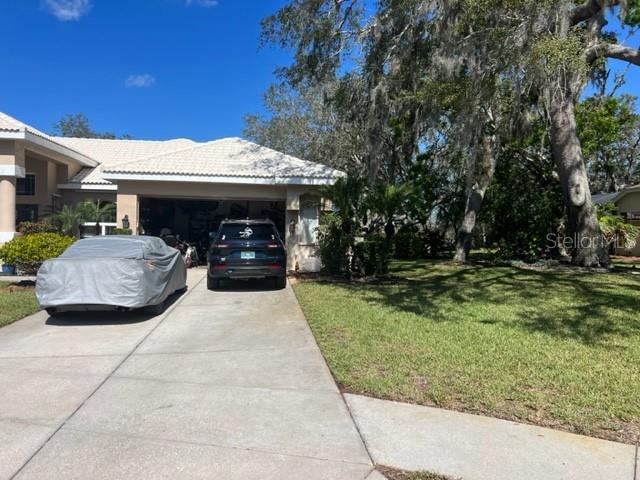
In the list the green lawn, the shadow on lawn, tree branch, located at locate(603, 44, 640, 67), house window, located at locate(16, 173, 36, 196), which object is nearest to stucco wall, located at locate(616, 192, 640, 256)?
the shadow on lawn

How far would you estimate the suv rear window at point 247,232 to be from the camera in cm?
1259

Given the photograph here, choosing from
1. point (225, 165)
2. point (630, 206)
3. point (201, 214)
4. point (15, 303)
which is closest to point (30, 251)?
point (15, 303)

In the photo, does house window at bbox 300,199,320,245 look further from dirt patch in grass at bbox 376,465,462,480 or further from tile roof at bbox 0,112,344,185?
dirt patch in grass at bbox 376,465,462,480

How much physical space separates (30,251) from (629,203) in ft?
88.8

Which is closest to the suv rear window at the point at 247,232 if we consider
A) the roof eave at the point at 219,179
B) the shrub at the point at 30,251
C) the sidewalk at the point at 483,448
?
the shrub at the point at 30,251

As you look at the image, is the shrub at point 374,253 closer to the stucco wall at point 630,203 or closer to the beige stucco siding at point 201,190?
the beige stucco siding at point 201,190

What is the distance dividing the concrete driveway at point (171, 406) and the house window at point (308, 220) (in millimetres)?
9054

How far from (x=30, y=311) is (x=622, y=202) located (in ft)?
91.9

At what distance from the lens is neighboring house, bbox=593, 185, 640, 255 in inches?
989

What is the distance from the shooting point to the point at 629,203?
26750mm

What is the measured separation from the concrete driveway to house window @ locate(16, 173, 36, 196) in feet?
47.3

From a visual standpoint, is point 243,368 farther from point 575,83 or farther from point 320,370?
point 575,83

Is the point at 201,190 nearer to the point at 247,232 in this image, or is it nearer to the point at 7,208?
the point at 247,232

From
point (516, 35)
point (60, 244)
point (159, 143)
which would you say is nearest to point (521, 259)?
point (516, 35)
